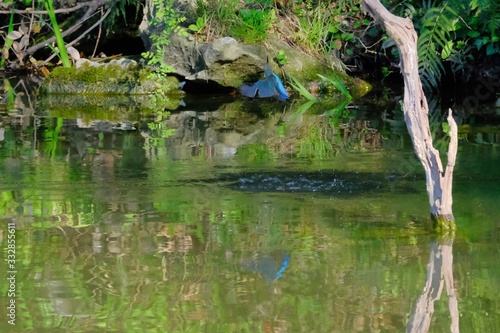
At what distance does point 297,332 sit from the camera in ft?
11.0

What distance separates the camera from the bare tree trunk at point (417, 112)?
14.6ft

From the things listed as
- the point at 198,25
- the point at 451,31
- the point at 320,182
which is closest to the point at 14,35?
the point at 198,25

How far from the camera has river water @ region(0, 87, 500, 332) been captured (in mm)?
3562

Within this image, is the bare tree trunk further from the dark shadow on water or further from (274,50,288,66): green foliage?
(274,50,288,66): green foliage

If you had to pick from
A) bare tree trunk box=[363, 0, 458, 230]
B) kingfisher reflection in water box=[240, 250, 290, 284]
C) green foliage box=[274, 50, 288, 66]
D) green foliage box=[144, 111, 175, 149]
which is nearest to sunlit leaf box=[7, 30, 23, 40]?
green foliage box=[144, 111, 175, 149]

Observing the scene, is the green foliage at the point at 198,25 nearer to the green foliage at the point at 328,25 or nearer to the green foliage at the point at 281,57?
the green foliage at the point at 281,57

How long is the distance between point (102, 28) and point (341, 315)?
9.53m

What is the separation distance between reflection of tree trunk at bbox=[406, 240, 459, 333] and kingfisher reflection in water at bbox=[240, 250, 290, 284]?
2.20 ft

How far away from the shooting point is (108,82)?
1073 cm

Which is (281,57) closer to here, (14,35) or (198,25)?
(198,25)

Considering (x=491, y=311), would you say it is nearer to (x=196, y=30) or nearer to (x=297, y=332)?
(x=297, y=332)

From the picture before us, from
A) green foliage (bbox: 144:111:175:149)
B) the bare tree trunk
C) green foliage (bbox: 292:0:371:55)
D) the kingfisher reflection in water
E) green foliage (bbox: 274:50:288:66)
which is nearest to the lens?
the kingfisher reflection in water

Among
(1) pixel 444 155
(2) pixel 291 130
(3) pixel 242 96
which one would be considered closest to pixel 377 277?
(1) pixel 444 155

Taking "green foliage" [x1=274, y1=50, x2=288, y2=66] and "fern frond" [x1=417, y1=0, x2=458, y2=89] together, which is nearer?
"fern frond" [x1=417, y1=0, x2=458, y2=89]
